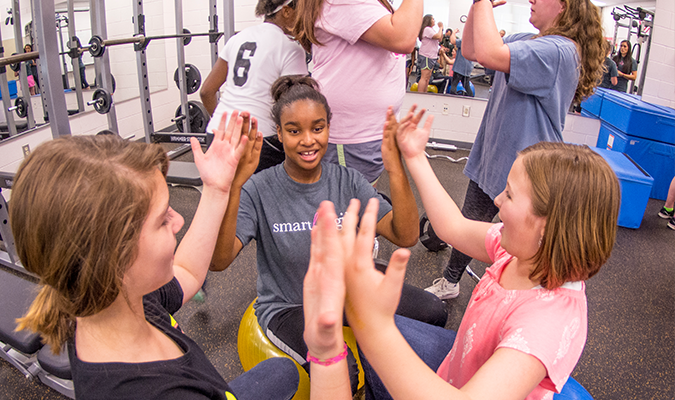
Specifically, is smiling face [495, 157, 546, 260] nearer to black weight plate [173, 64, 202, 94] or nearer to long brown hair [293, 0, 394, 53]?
long brown hair [293, 0, 394, 53]

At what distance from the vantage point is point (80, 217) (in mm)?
560

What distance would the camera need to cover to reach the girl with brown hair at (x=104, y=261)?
57 centimetres

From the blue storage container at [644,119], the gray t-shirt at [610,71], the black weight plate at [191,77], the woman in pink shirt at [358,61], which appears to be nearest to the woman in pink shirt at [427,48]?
the gray t-shirt at [610,71]

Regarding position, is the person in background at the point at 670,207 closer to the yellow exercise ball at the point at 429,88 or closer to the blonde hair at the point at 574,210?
the yellow exercise ball at the point at 429,88

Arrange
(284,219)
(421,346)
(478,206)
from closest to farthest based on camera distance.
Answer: (421,346), (284,219), (478,206)

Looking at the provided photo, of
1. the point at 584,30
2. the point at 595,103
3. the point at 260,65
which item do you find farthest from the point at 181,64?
the point at 595,103

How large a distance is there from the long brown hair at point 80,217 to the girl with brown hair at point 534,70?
4.00ft

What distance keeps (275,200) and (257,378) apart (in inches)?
19.7

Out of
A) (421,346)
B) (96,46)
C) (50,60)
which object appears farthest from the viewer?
(96,46)

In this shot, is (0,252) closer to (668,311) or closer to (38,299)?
(38,299)

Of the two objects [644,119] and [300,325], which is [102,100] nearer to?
[300,325]

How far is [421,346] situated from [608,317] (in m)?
1.54

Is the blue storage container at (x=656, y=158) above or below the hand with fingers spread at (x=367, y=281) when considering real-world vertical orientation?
below

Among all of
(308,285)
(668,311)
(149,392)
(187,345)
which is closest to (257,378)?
(187,345)
